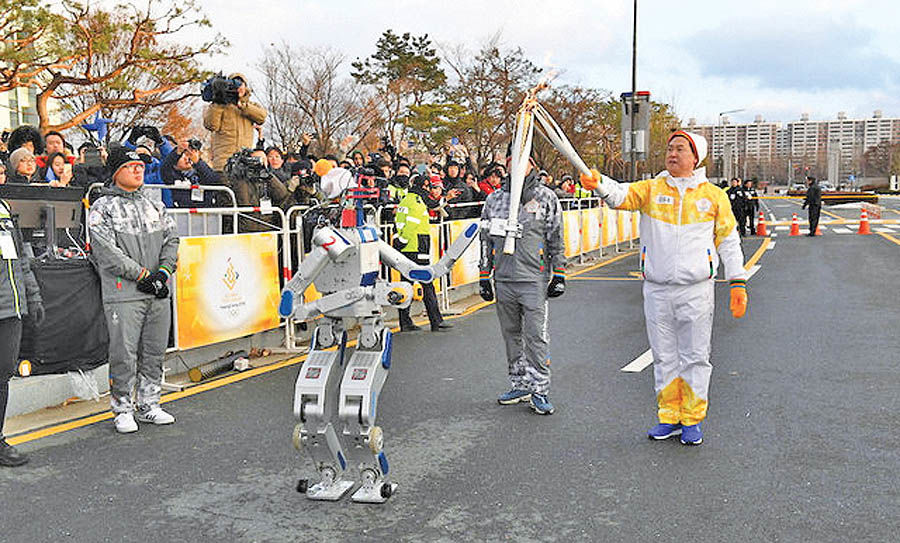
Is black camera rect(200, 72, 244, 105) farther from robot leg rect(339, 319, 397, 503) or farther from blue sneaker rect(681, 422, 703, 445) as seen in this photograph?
blue sneaker rect(681, 422, 703, 445)

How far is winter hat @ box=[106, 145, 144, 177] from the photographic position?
6245mm

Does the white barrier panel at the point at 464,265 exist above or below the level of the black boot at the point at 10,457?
above

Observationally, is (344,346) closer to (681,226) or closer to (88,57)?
(681,226)

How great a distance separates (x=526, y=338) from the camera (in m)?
6.77

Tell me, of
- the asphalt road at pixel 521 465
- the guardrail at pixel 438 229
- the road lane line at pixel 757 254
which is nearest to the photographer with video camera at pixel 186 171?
the guardrail at pixel 438 229

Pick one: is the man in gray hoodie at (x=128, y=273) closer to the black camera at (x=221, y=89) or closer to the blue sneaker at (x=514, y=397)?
the blue sneaker at (x=514, y=397)

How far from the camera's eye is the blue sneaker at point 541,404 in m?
6.64

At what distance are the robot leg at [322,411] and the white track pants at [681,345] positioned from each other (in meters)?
2.28

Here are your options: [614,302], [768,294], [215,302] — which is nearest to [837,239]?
[768,294]

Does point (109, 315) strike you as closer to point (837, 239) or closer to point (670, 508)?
point (670, 508)

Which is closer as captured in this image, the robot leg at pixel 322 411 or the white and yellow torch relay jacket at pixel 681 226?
the robot leg at pixel 322 411

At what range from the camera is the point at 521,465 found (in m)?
5.45

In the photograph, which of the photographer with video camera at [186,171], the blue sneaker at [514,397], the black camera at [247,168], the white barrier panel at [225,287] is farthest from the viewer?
the photographer with video camera at [186,171]

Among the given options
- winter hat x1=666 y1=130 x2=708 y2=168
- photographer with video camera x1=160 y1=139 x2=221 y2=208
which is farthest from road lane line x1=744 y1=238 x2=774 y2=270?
winter hat x1=666 y1=130 x2=708 y2=168
